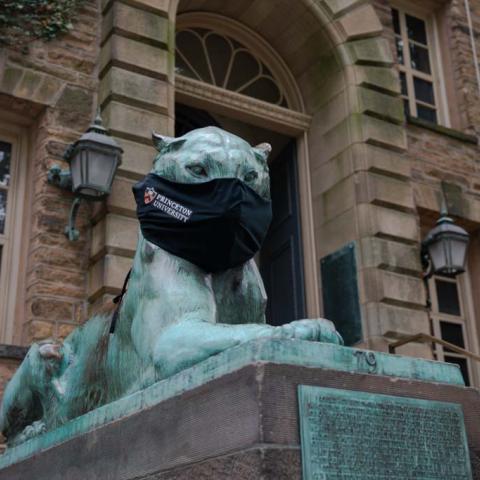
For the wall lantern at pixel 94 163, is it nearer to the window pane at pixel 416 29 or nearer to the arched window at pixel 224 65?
the arched window at pixel 224 65

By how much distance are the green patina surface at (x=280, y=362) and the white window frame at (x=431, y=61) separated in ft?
31.2

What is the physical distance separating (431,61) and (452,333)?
171 inches

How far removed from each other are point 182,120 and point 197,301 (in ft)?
25.8

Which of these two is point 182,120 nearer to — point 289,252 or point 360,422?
point 289,252

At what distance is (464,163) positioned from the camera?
11852 millimetres

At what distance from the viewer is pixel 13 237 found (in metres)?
8.34

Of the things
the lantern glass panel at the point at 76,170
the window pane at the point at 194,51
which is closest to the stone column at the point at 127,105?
the lantern glass panel at the point at 76,170

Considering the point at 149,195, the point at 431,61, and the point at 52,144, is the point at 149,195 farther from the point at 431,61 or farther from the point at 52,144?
the point at 431,61

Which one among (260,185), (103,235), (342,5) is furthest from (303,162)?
(260,185)

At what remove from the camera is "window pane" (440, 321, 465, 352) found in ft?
36.8

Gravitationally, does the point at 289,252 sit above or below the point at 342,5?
below

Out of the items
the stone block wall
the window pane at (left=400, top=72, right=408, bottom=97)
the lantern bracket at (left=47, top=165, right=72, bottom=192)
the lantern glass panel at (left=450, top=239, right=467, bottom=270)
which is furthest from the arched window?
the lantern glass panel at (left=450, top=239, right=467, bottom=270)

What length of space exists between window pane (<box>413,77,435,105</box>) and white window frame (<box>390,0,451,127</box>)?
6cm

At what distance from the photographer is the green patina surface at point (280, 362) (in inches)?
111
